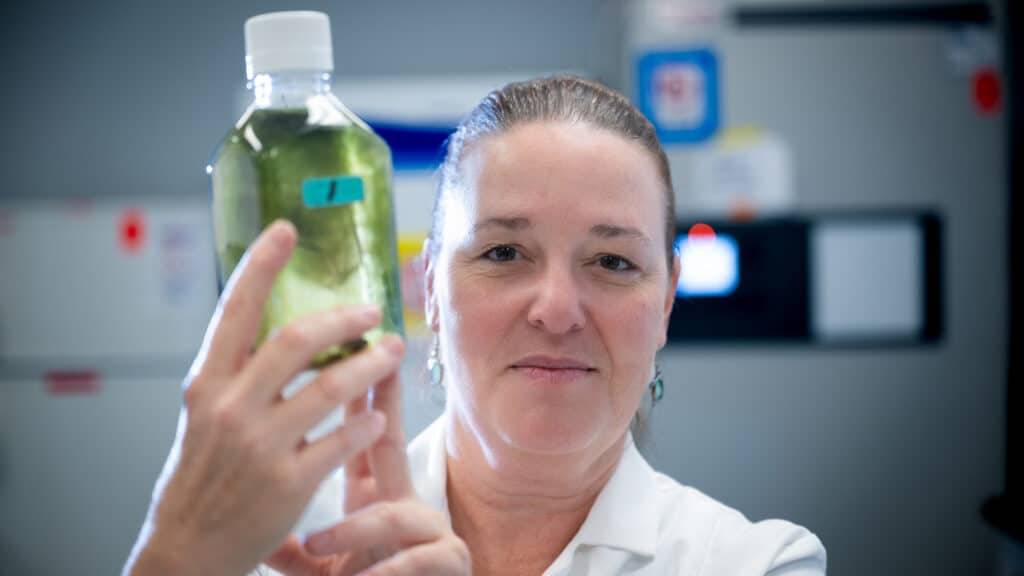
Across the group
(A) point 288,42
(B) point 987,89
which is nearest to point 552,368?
(A) point 288,42

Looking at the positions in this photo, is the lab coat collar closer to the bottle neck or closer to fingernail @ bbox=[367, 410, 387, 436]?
fingernail @ bbox=[367, 410, 387, 436]

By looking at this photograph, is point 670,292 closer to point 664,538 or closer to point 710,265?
point 664,538

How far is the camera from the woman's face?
102 centimetres

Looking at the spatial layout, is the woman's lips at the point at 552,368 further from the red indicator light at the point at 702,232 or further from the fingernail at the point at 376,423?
the red indicator light at the point at 702,232

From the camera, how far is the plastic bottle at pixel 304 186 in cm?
72

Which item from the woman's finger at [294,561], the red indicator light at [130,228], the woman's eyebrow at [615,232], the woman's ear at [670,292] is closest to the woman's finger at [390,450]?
the woman's finger at [294,561]

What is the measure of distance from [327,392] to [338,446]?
5 centimetres

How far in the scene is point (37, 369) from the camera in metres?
3.41

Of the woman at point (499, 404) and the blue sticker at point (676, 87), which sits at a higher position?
the blue sticker at point (676, 87)

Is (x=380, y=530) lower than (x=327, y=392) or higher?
lower

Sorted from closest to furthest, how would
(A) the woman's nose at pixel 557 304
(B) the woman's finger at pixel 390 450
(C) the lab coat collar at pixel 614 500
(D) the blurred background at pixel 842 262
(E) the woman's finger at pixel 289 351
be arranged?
1. (E) the woman's finger at pixel 289 351
2. (B) the woman's finger at pixel 390 450
3. (A) the woman's nose at pixel 557 304
4. (C) the lab coat collar at pixel 614 500
5. (D) the blurred background at pixel 842 262

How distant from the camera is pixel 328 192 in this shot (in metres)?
0.72

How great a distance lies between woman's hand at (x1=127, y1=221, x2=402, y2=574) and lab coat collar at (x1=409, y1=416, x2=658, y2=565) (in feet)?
1.37

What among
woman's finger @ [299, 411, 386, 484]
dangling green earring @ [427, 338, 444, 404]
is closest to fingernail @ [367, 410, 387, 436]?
woman's finger @ [299, 411, 386, 484]
